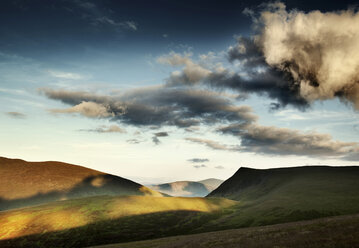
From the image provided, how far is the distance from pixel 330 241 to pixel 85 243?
10210 cm

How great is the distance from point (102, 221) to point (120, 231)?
65.7 ft

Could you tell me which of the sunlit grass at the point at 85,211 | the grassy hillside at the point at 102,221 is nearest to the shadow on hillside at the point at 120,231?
the grassy hillside at the point at 102,221

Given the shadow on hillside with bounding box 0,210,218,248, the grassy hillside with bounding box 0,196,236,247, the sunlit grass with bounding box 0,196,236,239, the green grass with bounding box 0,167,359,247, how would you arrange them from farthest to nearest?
the sunlit grass with bounding box 0,196,236,239
the grassy hillside with bounding box 0,196,236,247
the green grass with bounding box 0,167,359,247
the shadow on hillside with bounding box 0,210,218,248

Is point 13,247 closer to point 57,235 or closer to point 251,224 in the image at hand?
point 57,235

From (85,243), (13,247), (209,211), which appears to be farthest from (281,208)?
(13,247)

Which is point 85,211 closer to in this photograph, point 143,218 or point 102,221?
point 102,221

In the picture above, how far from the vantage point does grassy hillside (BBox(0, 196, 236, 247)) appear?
360 feet

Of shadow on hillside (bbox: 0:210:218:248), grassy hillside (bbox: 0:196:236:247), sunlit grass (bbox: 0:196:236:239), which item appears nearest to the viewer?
shadow on hillside (bbox: 0:210:218:248)

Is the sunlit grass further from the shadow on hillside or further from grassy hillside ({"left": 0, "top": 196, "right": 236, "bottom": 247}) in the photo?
the shadow on hillside

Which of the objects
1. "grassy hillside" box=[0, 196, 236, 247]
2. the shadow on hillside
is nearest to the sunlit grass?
"grassy hillside" box=[0, 196, 236, 247]

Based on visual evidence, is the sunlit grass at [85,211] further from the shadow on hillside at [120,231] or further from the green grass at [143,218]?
the shadow on hillside at [120,231]

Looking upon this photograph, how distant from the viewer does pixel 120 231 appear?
382 ft

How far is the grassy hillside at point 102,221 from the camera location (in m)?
110

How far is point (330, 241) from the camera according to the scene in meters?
30.0
